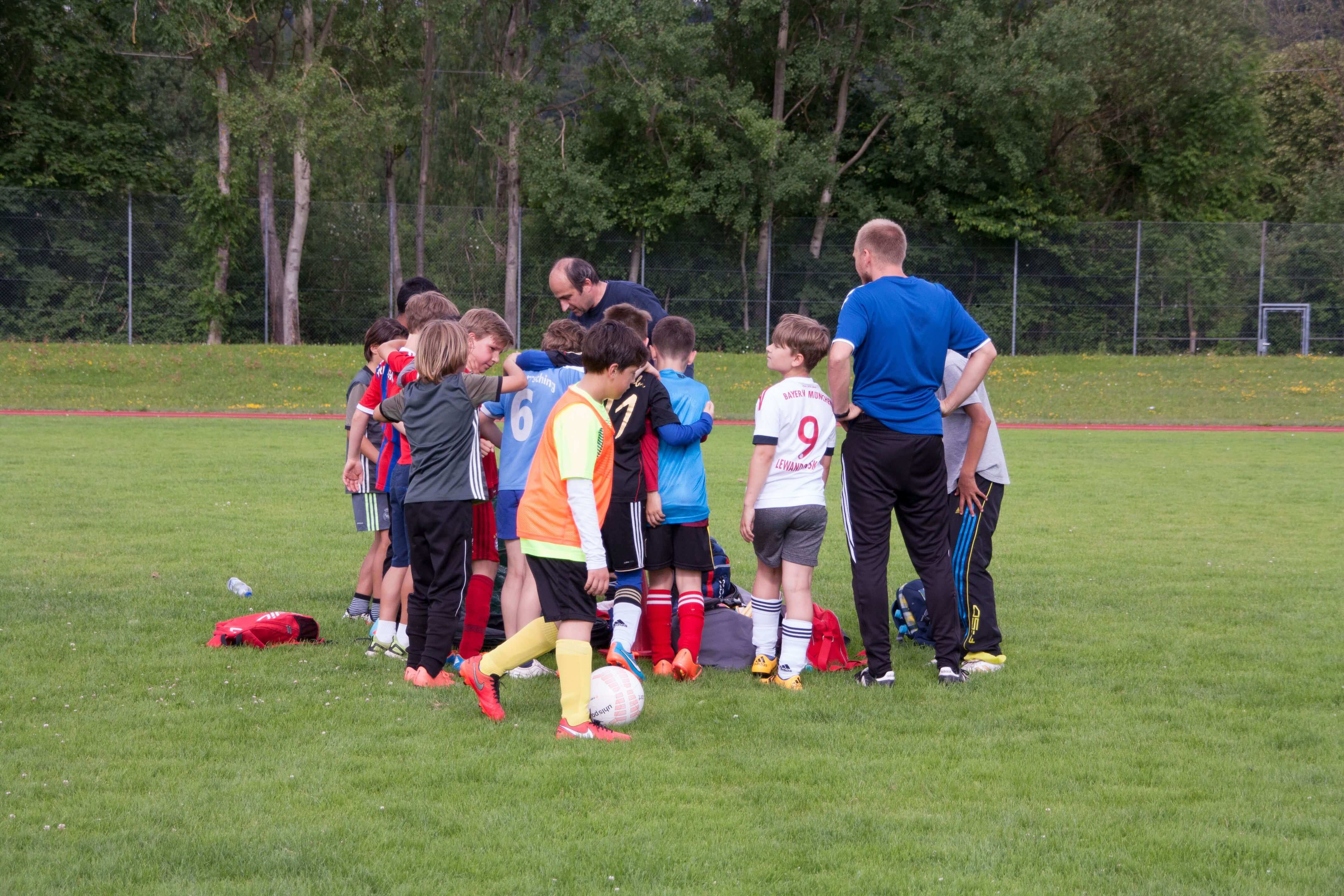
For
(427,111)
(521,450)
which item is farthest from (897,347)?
(427,111)

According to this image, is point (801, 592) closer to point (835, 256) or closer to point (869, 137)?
point (835, 256)

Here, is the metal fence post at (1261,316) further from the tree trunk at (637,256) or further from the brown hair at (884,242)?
the brown hair at (884,242)

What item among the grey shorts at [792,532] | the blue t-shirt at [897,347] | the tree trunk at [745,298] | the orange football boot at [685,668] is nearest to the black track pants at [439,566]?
the orange football boot at [685,668]

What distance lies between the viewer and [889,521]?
543 cm

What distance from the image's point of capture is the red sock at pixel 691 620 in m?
5.59

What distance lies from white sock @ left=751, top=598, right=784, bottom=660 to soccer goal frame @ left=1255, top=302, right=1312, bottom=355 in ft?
89.9

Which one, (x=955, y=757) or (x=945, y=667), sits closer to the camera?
(x=955, y=757)

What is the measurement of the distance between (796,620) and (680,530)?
725 mm

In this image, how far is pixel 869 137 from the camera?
112 feet

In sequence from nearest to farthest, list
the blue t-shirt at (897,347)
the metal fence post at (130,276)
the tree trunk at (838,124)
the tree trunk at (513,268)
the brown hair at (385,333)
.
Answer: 1. the blue t-shirt at (897,347)
2. the brown hair at (385,333)
3. the metal fence post at (130,276)
4. the tree trunk at (513,268)
5. the tree trunk at (838,124)

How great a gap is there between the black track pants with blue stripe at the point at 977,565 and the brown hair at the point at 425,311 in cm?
272

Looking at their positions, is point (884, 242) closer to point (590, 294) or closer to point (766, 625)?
point (590, 294)

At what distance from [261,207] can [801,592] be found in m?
27.4

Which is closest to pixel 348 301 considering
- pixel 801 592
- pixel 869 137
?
pixel 869 137
